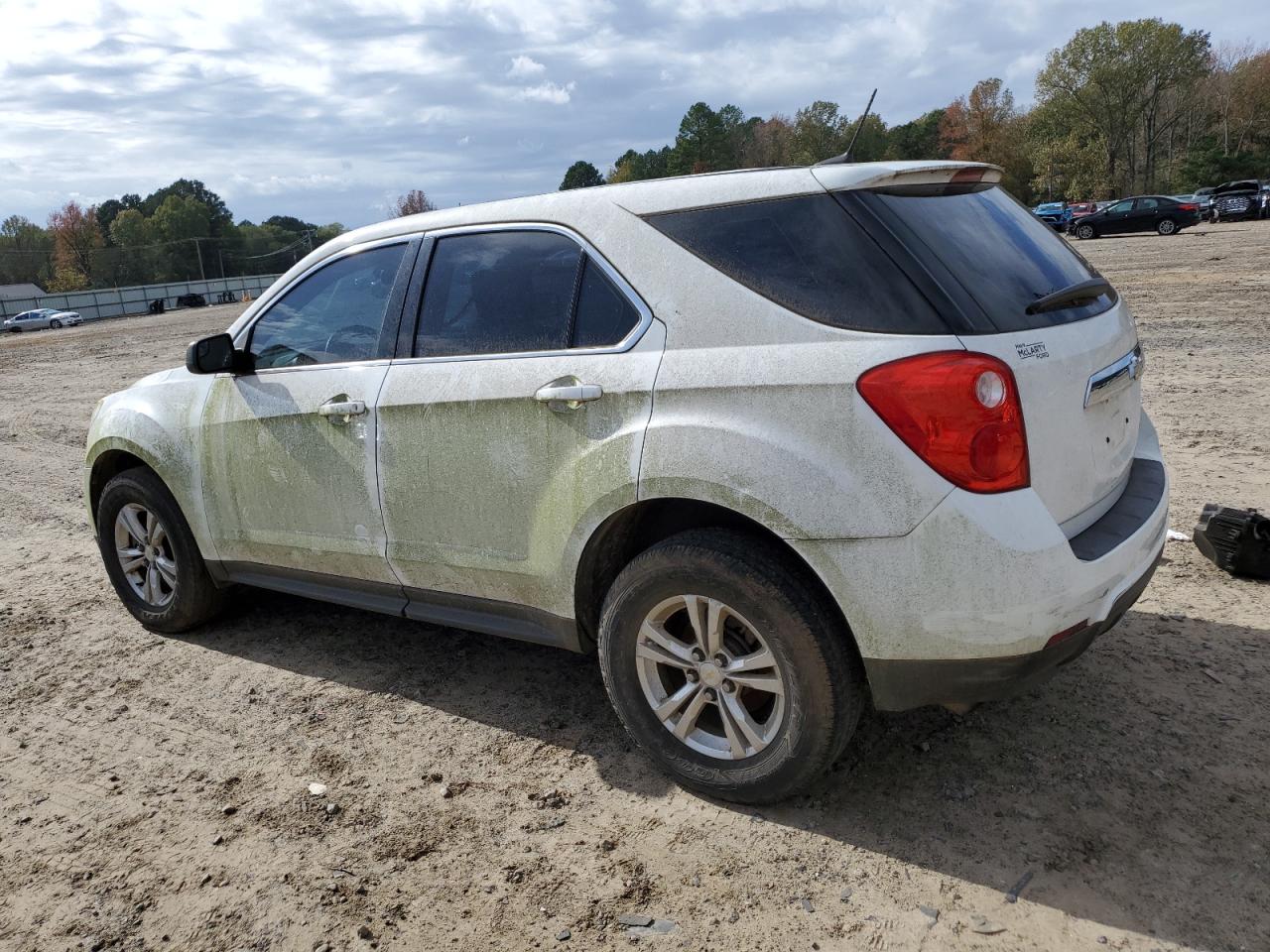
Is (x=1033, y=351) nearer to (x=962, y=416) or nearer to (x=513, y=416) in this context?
(x=962, y=416)

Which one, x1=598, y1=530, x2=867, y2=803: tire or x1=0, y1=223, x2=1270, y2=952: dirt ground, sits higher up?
x1=598, y1=530, x2=867, y2=803: tire

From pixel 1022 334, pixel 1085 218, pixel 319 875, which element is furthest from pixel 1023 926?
pixel 1085 218

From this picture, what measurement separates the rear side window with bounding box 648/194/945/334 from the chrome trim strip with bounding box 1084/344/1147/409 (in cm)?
60

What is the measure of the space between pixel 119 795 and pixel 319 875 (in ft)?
3.46

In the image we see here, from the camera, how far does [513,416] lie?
3301 millimetres

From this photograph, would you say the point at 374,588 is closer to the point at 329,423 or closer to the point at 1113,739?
the point at 329,423

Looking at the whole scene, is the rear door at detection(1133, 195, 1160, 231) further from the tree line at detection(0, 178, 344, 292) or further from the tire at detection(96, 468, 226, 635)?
the tree line at detection(0, 178, 344, 292)

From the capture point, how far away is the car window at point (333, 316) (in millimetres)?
3891

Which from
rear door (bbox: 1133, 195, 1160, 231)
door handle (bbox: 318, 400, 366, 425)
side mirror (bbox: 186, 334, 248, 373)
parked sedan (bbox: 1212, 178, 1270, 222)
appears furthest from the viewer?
parked sedan (bbox: 1212, 178, 1270, 222)

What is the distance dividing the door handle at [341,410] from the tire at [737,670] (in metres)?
1.33

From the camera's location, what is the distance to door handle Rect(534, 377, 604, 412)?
308cm

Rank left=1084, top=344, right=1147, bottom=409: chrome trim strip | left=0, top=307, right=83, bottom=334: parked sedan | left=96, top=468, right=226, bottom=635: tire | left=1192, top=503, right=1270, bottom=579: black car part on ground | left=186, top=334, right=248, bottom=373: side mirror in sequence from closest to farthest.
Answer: left=1084, top=344, right=1147, bottom=409: chrome trim strip, left=186, top=334, right=248, bottom=373: side mirror, left=1192, top=503, right=1270, bottom=579: black car part on ground, left=96, top=468, right=226, bottom=635: tire, left=0, top=307, right=83, bottom=334: parked sedan

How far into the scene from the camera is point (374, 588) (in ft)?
12.9

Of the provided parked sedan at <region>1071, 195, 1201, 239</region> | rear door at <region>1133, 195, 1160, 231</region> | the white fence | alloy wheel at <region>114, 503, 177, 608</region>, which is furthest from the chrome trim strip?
the white fence
